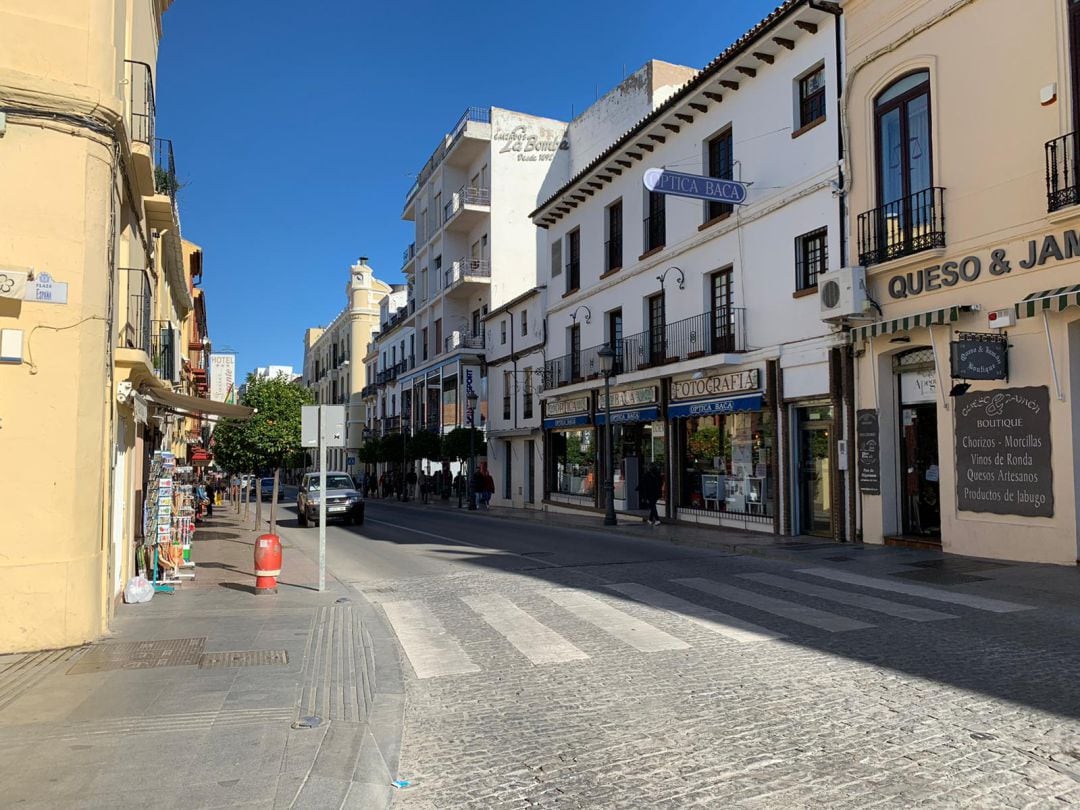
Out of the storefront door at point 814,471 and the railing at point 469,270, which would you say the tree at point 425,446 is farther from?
the storefront door at point 814,471

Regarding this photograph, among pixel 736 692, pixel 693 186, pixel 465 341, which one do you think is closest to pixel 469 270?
pixel 465 341

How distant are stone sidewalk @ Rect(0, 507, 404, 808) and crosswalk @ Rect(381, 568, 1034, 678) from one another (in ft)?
1.93

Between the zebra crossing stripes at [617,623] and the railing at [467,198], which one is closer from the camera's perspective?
the zebra crossing stripes at [617,623]

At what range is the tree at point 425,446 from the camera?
38875 millimetres

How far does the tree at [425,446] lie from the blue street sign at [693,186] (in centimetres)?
2257

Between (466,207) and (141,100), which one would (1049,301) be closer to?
(141,100)

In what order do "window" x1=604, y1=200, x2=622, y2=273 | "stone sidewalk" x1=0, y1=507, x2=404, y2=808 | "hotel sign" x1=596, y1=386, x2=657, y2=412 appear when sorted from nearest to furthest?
"stone sidewalk" x1=0, y1=507, x2=404, y2=808 → "hotel sign" x1=596, y1=386, x2=657, y2=412 → "window" x1=604, y1=200, x2=622, y2=273

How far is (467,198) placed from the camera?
40094 millimetres

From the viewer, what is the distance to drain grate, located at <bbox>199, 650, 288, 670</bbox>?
671cm

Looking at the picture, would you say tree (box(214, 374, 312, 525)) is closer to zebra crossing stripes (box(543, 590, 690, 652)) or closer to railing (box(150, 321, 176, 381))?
railing (box(150, 321, 176, 381))

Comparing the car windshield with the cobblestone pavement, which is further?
the car windshield

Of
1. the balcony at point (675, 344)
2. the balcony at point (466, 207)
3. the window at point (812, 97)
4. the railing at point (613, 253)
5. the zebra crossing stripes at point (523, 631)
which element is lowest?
the zebra crossing stripes at point (523, 631)

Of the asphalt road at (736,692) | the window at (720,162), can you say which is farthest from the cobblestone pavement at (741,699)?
the window at (720,162)

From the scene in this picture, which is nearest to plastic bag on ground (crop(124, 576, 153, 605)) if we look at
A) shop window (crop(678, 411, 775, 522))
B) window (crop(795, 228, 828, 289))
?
shop window (crop(678, 411, 775, 522))
